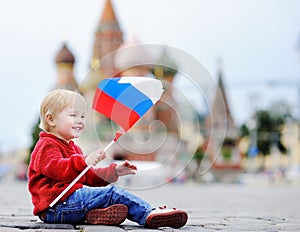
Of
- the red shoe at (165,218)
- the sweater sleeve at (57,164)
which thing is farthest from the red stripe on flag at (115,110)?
the red shoe at (165,218)

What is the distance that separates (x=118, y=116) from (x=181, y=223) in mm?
811

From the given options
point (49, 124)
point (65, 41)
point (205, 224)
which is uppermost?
point (65, 41)

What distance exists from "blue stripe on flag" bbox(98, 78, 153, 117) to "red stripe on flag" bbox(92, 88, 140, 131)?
0.09 ft

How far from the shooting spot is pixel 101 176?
491 centimetres

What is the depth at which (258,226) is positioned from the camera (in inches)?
209

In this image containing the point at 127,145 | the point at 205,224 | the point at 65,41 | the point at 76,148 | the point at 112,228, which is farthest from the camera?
the point at 65,41

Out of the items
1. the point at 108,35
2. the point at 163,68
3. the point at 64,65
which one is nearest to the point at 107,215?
the point at 163,68

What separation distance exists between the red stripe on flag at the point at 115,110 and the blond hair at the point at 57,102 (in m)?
0.12

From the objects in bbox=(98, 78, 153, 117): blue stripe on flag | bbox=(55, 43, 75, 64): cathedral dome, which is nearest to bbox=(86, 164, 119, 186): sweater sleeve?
bbox=(98, 78, 153, 117): blue stripe on flag

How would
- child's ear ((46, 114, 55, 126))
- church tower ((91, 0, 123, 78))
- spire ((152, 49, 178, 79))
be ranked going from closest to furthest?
child's ear ((46, 114, 55, 126)), spire ((152, 49, 178, 79)), church tower ((91, 0, 123, 78))

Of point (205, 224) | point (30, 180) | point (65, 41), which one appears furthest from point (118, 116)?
point (65, 41)

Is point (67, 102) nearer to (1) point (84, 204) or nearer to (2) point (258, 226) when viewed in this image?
(1) point (84, 204)

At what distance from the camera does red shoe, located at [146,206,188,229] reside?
4691mm

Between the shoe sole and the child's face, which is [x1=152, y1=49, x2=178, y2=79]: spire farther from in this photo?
the shoe sole
